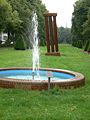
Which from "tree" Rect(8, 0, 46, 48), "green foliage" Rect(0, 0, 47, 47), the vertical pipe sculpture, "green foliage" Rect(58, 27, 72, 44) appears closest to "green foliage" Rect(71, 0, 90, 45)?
"green foliage" Rect(0, 0, 47, 47)

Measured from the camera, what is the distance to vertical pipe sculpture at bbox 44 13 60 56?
2956 cm

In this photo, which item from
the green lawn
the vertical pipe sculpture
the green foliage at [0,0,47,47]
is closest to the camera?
the green lawn

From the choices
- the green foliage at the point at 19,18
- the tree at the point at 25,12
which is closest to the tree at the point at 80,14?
the green foliage at the point at 19,18

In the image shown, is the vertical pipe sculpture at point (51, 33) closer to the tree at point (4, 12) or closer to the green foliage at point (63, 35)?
the tree at point (4, 12)

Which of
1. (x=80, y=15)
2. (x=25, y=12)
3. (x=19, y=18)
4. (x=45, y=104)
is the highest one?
(x=25, y=12)

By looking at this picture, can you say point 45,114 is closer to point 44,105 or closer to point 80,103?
point 44,105

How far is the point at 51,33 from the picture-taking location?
30.5 metres

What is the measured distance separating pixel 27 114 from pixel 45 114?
382 mm

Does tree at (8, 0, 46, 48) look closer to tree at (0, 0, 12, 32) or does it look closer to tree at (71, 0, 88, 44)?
tree at (71, 0, 88, 44)

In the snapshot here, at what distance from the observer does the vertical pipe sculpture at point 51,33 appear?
2956 centimetres

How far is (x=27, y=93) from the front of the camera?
959 centimetres

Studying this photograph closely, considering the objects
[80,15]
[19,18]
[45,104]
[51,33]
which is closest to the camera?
[45,104]

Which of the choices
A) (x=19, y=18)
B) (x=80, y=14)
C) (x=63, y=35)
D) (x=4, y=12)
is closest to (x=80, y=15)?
(x=80, y=14)

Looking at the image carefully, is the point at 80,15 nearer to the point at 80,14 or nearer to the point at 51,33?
the point at 80,14
